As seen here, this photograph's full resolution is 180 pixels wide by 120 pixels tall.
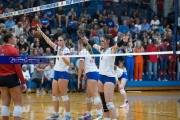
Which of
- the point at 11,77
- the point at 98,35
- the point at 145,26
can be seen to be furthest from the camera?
the point at 145,26

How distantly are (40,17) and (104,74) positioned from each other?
1246cm

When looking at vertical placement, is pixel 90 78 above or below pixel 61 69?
below

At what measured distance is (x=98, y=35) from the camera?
851 inches

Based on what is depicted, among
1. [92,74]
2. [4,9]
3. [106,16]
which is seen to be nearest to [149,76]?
[106,16]

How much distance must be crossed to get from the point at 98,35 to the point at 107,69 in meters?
10.9

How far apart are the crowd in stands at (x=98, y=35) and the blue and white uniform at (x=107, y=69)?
8642mm

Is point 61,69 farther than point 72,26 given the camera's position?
No

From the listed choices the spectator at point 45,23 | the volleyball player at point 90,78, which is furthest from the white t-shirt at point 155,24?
the volleyball player at point 90,78

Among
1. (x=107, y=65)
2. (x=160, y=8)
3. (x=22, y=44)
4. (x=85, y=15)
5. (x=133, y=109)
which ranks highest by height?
(x=160, y=8)

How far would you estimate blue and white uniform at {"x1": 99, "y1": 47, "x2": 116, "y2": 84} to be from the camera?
10719 millimetres

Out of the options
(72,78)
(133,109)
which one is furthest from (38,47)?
(133,109)

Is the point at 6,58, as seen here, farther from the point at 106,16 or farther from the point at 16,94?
the point at 106,16

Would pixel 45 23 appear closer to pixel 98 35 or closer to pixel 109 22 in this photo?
pixel 98 35

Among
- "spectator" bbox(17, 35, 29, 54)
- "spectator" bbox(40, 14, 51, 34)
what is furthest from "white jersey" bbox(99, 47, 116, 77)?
"spectator" bbox(40, 14, 51, 34)
